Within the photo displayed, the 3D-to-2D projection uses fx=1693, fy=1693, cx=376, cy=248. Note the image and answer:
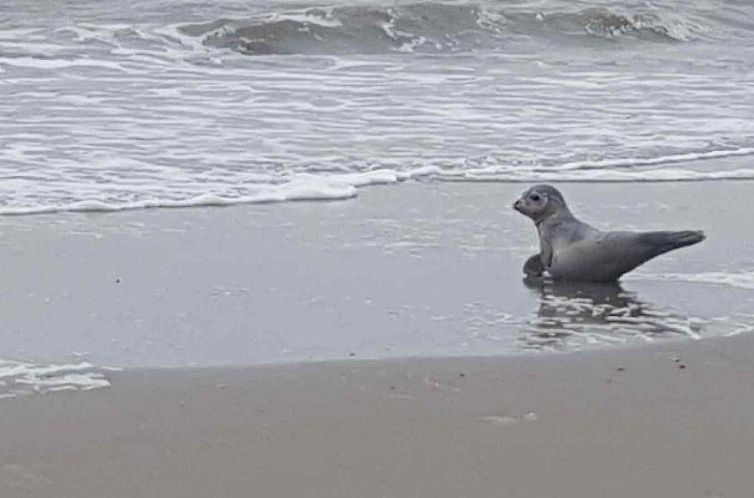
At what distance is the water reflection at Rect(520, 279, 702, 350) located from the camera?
4.69 meters

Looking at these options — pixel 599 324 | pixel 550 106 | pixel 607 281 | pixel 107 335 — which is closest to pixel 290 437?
pixel 107 335

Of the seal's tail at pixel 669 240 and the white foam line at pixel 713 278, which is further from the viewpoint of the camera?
the white foam line at pixel 713 278

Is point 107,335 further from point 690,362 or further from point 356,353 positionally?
point 690,362

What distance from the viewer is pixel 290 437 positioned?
3699 millimetres

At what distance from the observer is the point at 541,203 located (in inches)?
221

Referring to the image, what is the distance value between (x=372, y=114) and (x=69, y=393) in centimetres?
555

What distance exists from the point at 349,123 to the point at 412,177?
5.51ft

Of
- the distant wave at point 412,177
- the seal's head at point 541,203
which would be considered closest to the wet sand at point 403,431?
the seal's head at point 541,203

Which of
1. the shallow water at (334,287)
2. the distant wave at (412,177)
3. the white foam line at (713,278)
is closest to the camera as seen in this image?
the shallow water at (334,287)

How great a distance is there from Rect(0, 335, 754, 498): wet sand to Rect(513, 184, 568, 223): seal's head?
1222 millimetres

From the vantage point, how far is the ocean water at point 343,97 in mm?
7477

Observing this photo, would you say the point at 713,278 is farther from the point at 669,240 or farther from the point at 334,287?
the point at 334,287

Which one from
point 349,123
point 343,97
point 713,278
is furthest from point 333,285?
point 343,97

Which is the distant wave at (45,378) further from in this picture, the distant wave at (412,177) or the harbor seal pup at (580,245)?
the distant wave at (412,177)
